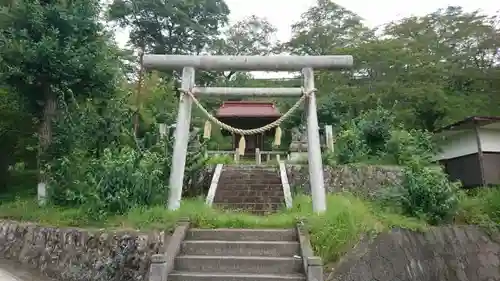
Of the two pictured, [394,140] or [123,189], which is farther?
[394,140]

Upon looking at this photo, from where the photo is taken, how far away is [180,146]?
10.5 meters

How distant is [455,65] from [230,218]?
18490 millimetres

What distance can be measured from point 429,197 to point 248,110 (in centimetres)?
1564

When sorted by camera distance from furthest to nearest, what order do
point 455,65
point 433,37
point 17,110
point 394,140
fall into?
point 433,37, point 455,65, point 394,140, point 17,110

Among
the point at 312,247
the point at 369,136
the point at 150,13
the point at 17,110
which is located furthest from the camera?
the point at 150,13

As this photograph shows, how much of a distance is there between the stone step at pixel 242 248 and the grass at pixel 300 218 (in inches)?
19.9

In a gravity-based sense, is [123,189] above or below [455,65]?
below

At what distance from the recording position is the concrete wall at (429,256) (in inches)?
325

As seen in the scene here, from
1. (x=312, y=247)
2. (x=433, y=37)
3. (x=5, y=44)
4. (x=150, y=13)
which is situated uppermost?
(x=150, y=13)

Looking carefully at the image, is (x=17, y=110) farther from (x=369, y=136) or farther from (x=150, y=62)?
(x=369, y=136)

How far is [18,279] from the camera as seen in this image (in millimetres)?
8570

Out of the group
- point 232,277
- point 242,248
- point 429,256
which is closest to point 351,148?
point 429,256

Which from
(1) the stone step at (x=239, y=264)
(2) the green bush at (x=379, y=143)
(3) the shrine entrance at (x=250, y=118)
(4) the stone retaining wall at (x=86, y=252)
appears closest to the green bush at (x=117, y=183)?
(4) the stone retaining wall at (x=86, y=252)

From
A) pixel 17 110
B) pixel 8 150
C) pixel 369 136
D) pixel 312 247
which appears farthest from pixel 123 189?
pixel 369 136
